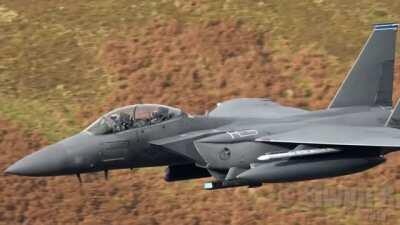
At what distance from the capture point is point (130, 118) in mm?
20156

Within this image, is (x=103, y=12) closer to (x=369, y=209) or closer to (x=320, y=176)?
(x=369, y=209)

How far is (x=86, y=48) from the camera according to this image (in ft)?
110

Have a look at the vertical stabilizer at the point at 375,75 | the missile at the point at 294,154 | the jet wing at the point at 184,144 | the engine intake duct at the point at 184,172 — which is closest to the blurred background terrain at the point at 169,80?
the engine intake duct at the point at 184,172

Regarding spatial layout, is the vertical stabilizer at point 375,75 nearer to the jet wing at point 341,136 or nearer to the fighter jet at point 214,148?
the fighter jet at point 214,148

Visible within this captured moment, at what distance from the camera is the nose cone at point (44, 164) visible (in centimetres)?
1947

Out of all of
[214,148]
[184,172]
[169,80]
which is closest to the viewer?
[214,148]

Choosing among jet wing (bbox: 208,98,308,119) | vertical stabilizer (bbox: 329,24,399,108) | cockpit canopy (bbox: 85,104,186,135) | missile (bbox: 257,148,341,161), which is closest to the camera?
missile (bbox: 257,148,341,161)

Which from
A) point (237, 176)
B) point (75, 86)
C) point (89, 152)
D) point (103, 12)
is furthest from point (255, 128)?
point (103, 12)

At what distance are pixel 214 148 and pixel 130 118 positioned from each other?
212cm

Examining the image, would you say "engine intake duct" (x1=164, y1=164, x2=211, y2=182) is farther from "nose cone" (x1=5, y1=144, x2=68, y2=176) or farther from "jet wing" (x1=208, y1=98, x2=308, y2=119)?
"nose cone" (x1=5, y1=144, x2=68, y2=176)

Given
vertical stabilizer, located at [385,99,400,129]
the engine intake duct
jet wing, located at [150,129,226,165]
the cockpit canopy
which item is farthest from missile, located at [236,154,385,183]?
the cockpit canopy

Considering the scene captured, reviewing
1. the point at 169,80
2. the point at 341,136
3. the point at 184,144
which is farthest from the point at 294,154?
the point at 169,80

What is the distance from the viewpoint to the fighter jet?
1972cm

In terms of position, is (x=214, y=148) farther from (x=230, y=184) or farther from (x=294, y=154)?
(x=294, y=154)
